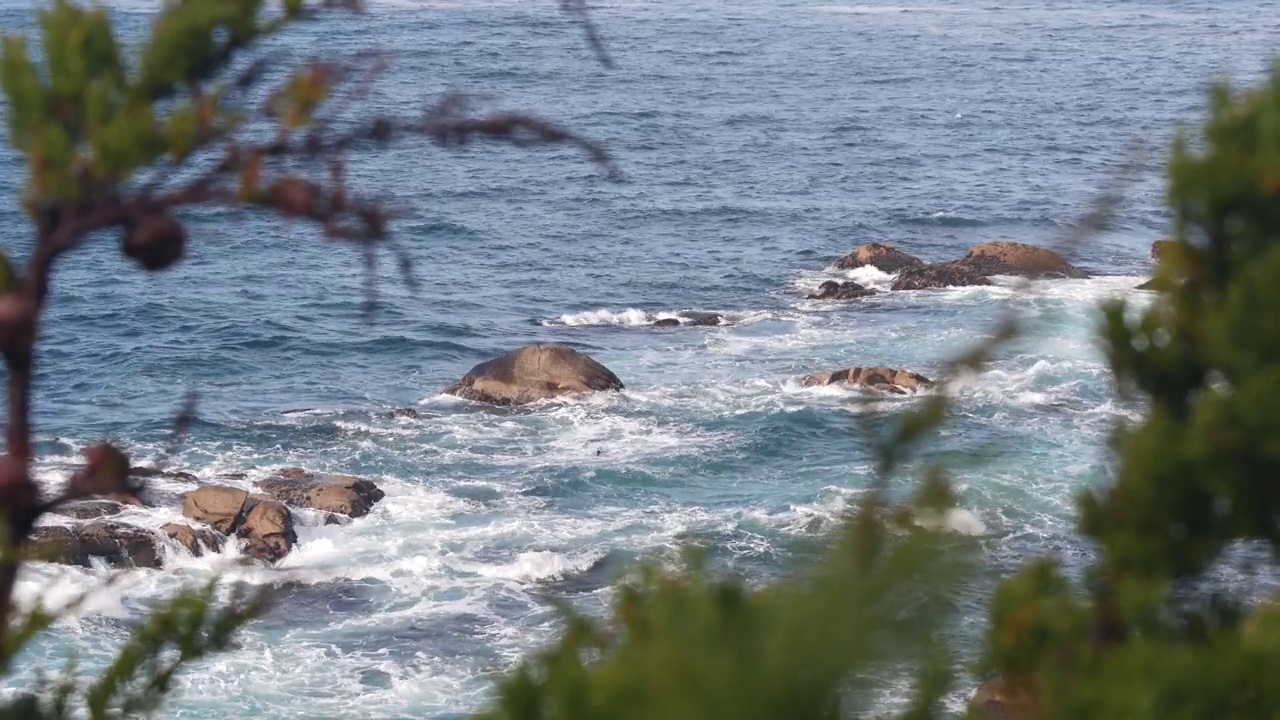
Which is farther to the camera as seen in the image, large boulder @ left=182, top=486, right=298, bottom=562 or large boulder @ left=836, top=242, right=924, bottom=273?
large boulder @ left=836, top=242, right=924, bottom=273

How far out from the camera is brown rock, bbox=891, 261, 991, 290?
48156 mm

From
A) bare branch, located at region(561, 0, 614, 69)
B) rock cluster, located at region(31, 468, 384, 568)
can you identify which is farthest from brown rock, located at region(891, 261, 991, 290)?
bare branch, located at region(561, 0, 614, 69)

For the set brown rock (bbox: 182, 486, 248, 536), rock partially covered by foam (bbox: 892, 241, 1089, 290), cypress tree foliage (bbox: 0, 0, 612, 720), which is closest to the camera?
cypress tree foliage (bbox: 0, 0, 612, 720)

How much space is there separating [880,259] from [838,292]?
3903 millimetres

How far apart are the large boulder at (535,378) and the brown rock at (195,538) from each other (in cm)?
1039

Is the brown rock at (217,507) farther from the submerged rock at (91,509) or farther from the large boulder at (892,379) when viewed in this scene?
the large boulder at (892,379)

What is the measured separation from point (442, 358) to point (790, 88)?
46020 millimetres

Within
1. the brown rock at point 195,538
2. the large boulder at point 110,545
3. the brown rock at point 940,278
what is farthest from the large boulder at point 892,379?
the large boulder at point 110,545

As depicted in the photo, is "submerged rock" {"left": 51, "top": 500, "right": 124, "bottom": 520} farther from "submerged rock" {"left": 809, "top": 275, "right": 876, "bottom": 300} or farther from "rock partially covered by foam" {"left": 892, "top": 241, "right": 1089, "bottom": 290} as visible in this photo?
"rock partially covered by foam" {"left": 892, "top": 241, "right": 1089, "bottom": 290}

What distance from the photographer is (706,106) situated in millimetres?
78188

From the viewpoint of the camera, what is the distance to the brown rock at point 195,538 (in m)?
28.2

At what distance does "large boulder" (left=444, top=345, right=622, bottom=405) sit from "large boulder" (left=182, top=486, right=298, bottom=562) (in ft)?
29.8

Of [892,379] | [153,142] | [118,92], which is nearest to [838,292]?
[892,379]

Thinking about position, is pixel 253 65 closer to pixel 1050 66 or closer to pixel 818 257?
pixel 818 257
